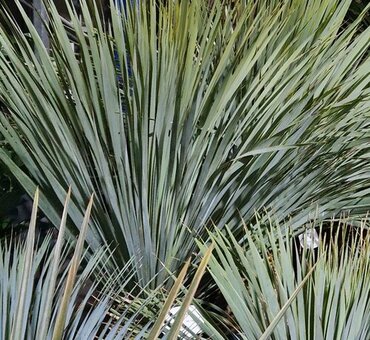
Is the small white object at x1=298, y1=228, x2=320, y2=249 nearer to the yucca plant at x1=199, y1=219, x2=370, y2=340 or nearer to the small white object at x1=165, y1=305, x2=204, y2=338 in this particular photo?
the yucca plant at x1=199, y1=219, x2=370, y2=340

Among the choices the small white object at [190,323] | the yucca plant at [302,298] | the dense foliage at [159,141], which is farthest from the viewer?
the dense foliage at [159,141]

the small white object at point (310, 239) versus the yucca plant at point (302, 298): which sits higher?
the small white object at point (310, 239)

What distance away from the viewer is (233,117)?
52.9 inches

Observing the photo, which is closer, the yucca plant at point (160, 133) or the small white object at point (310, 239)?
the small white object at point (310, 239)

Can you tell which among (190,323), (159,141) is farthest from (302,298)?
(159,141)

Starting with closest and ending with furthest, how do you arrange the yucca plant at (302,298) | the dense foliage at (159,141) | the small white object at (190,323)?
1. the yucca plant at (302,298)
2. the small white object at (190,323)
3. the dense foliage at (159,141)

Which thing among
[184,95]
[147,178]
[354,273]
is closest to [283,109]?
[184,95]

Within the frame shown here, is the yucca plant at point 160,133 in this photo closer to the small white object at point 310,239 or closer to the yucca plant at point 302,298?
the small white object at point 310,239

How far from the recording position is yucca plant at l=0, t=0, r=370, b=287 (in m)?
1.31

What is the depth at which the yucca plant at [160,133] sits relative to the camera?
1307 mm

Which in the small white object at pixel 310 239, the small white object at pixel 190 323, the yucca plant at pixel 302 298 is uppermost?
the small white object at pixel 310 239

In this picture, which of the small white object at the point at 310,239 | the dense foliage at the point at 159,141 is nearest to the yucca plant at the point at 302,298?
the small white object at the point at 310,239

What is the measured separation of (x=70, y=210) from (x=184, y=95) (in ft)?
1.24

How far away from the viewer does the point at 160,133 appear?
1.32 meters
